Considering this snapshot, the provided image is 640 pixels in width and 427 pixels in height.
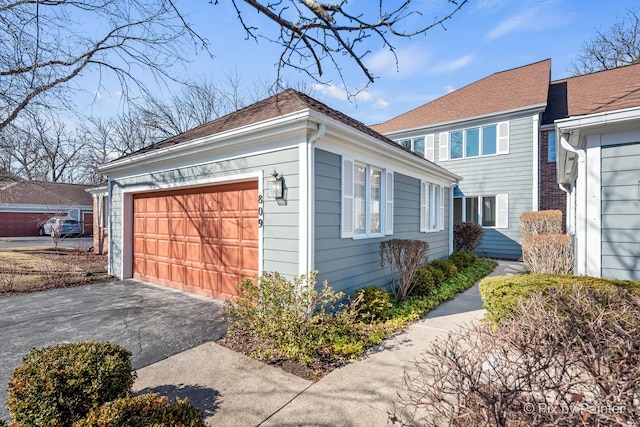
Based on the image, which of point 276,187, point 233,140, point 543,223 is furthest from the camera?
point 543,223

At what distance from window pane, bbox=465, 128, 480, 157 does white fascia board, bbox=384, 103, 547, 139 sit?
33 centimetres

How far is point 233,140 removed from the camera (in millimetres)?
5375

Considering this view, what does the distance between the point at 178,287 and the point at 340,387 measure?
5322 millimetres

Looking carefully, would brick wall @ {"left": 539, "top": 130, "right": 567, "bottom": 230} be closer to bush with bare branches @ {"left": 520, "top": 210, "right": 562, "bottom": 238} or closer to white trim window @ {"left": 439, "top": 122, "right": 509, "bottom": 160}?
white trim window @ {"left": 439, "top": 122, "right": 509, "bottom": 160}

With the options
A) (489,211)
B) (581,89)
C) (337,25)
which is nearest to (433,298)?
(337,25)

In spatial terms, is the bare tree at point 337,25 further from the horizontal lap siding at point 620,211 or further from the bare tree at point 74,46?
the horizontal lap siding at point 620,211

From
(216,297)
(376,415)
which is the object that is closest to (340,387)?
(376,415)

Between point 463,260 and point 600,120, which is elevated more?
point 600,120

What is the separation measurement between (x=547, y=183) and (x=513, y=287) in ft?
31.8

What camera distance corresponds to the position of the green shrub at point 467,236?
38.0 ft

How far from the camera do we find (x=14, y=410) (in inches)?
86.4

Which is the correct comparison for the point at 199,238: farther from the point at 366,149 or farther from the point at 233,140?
the point at 366,149

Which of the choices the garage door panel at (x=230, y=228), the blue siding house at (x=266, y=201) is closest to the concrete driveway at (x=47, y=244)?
the blue siding house at (x=266, y=201)

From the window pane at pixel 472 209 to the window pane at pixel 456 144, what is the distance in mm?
1956
